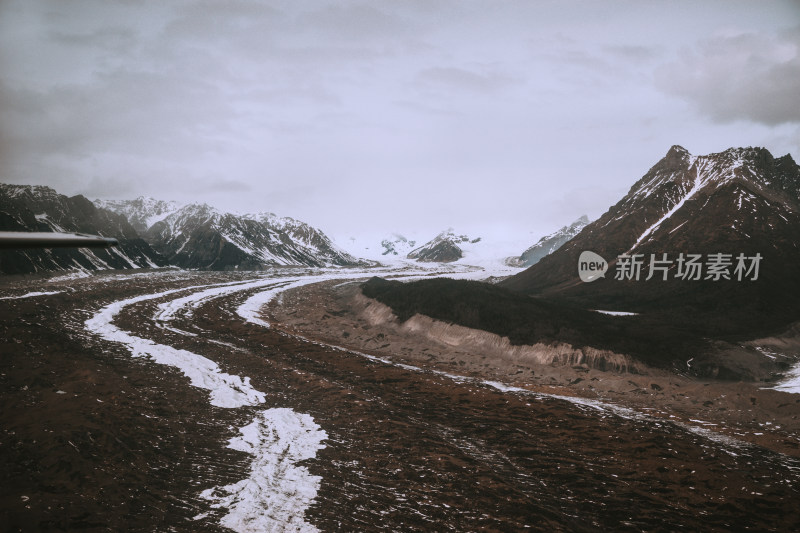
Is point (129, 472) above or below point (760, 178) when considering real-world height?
below

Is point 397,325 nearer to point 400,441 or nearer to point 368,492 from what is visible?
point 400,441

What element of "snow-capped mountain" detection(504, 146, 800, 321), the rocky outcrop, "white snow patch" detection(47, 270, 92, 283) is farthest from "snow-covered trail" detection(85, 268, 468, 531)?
"white snow patch" detection(47, 270, 92, 283)

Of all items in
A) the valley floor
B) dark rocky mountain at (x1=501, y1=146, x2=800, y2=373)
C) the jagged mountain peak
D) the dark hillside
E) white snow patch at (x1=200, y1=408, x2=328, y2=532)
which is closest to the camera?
white snow patch at (x1=200, y1=408, x2=328, y2=532)

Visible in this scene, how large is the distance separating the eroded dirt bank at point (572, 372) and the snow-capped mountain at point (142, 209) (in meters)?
164

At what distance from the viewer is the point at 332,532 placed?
9383 mm

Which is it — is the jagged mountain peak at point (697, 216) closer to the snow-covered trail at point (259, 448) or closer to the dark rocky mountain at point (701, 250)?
the dark rocky mountain at point (701, 250)

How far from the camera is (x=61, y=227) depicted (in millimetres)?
83625

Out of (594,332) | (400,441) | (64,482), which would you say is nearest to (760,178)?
(594,332)

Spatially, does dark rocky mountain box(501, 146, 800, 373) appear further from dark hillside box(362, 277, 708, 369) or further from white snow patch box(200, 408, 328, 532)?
white snow patch box(200, 408, 328, 532)

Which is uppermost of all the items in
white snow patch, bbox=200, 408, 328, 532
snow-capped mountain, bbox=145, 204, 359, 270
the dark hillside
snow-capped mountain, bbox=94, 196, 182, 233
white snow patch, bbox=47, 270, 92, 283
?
snow-capped mountain, bbox=94, 196, 182, 233

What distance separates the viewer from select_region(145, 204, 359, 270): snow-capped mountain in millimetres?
130375

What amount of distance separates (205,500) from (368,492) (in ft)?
14.1

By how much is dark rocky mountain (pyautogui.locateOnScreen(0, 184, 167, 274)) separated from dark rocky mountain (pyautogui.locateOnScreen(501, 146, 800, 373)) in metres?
76.2

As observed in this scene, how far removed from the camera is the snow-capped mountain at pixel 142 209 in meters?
172
